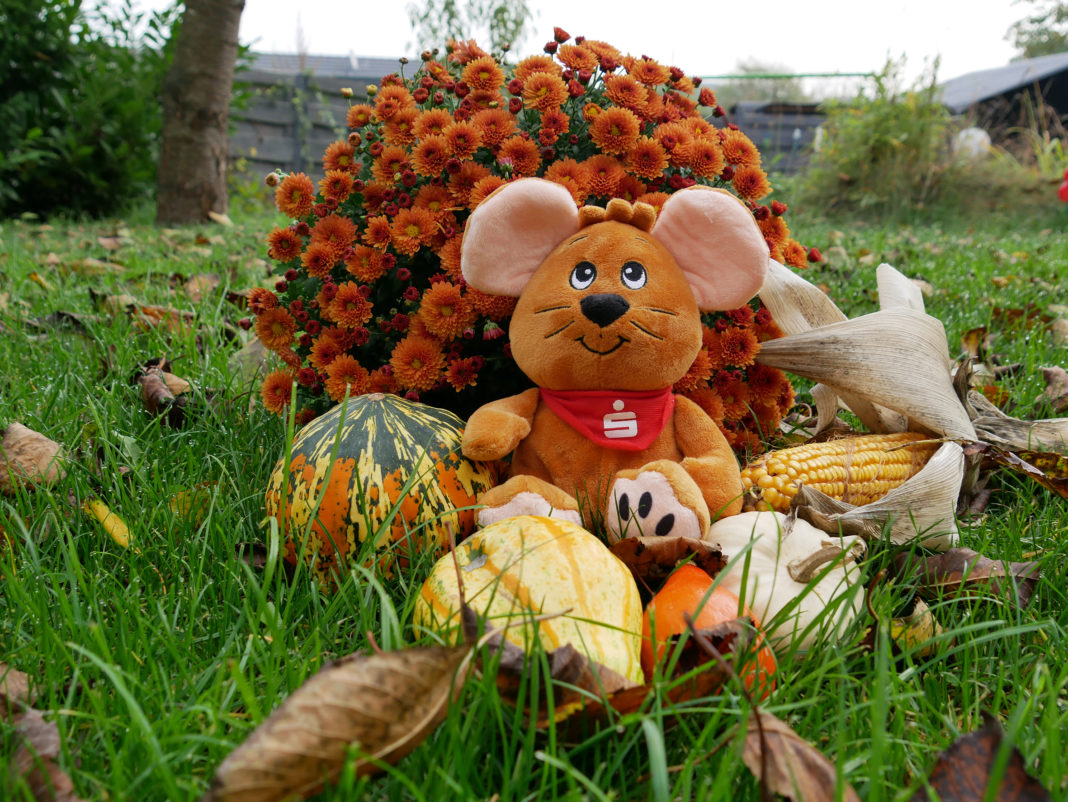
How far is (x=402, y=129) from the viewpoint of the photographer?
1.83 meters

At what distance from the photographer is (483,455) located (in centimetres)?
152

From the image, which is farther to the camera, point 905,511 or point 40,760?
point 905,511

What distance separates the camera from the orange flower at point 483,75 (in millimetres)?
1856

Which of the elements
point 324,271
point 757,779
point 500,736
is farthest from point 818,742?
point 324,271

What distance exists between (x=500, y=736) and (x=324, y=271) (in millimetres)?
1208

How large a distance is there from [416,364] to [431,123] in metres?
0.56

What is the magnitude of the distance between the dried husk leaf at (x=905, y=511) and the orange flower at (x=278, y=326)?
125cm

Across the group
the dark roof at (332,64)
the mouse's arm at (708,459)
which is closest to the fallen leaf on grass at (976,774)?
the mouse's arm at (708,459)

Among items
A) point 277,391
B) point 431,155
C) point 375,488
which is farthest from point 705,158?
point 277,391

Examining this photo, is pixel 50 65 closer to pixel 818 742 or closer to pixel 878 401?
pixel 878 401


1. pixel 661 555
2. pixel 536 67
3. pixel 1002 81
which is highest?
pixel 1002 81

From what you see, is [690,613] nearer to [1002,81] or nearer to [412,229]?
[412,229]

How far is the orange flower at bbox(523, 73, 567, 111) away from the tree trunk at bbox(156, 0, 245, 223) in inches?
187

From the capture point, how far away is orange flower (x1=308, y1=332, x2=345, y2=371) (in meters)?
1.78
